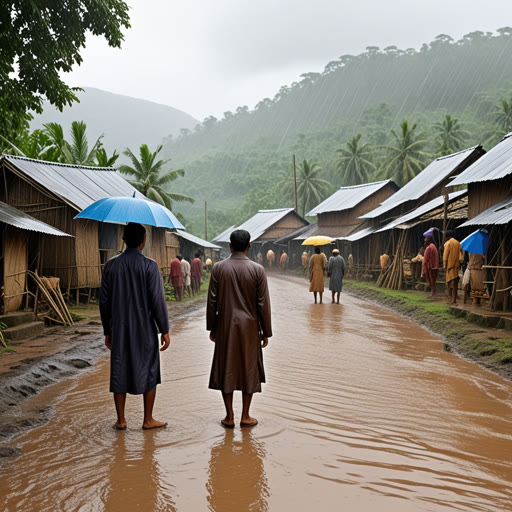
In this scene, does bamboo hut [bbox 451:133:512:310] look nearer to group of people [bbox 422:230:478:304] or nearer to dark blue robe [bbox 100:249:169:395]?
group of people [bbox 422:230:478:304]

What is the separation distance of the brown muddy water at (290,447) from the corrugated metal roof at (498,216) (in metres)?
3.96

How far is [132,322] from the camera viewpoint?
525 centimetres

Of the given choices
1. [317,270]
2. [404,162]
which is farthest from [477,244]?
[404,162]

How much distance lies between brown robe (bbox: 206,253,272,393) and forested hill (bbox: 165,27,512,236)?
6722 centimetres

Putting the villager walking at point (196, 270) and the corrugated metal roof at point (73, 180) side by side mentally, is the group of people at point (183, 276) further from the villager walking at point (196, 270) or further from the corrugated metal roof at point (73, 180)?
the corrugated metal roof at point (73, 180)

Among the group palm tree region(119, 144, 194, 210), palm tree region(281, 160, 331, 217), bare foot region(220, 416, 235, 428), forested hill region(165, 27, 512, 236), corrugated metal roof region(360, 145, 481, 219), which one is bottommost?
bare foot region(220, 416, 235, 428)

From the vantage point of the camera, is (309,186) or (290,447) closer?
(290,447)

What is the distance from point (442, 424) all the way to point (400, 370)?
258 cm

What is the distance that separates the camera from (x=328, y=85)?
11625cm

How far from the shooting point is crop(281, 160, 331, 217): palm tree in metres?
56.9

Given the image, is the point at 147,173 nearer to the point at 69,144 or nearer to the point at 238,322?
the point at 69,144

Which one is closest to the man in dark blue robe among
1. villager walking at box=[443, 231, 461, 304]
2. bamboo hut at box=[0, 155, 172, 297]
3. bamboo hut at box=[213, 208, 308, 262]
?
bamboo hut at box=[0, 155, 172, 297]

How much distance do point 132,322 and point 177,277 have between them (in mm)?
13866

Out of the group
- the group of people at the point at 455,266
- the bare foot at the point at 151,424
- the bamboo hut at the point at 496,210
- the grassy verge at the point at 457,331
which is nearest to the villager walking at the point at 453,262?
the group of people at the point at 455,266
